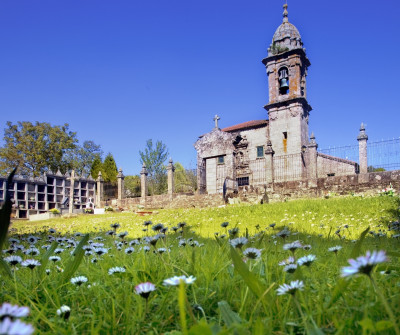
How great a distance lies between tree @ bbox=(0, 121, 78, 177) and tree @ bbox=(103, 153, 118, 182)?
487 centimetres

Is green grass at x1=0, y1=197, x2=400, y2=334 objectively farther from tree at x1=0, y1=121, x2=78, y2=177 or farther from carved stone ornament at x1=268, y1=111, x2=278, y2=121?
tree at x1=0, y1=121, x2=78, y2=177

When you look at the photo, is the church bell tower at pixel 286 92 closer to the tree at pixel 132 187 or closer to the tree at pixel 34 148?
the tree at pixel 132 187

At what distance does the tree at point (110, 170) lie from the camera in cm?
3600

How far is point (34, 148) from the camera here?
33188 mm

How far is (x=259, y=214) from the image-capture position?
27.2 ft

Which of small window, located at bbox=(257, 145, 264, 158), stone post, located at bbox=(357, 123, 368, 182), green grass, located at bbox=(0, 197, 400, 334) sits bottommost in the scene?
green grass, located at bbox=(0, 197, 400, 334)

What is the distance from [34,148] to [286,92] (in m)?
27.1

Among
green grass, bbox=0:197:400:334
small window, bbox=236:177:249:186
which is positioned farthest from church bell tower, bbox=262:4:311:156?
green grass, bbox=0:197:400:334

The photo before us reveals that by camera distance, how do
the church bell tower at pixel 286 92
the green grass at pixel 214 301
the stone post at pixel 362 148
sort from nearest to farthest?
the green grass at pixel 214 301, the stone post at pixel 362 148, the church bell tower at pixel 286 92

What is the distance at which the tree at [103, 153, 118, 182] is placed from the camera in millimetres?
36003

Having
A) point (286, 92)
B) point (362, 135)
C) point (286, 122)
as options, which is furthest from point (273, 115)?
point (362, 135)

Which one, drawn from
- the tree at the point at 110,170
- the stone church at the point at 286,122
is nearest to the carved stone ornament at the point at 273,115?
the stone church at the point at 286,122

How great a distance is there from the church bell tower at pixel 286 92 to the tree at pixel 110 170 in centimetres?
2014

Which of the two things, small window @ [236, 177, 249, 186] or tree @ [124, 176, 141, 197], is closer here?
small window @ [236, 177, 249, 186]
